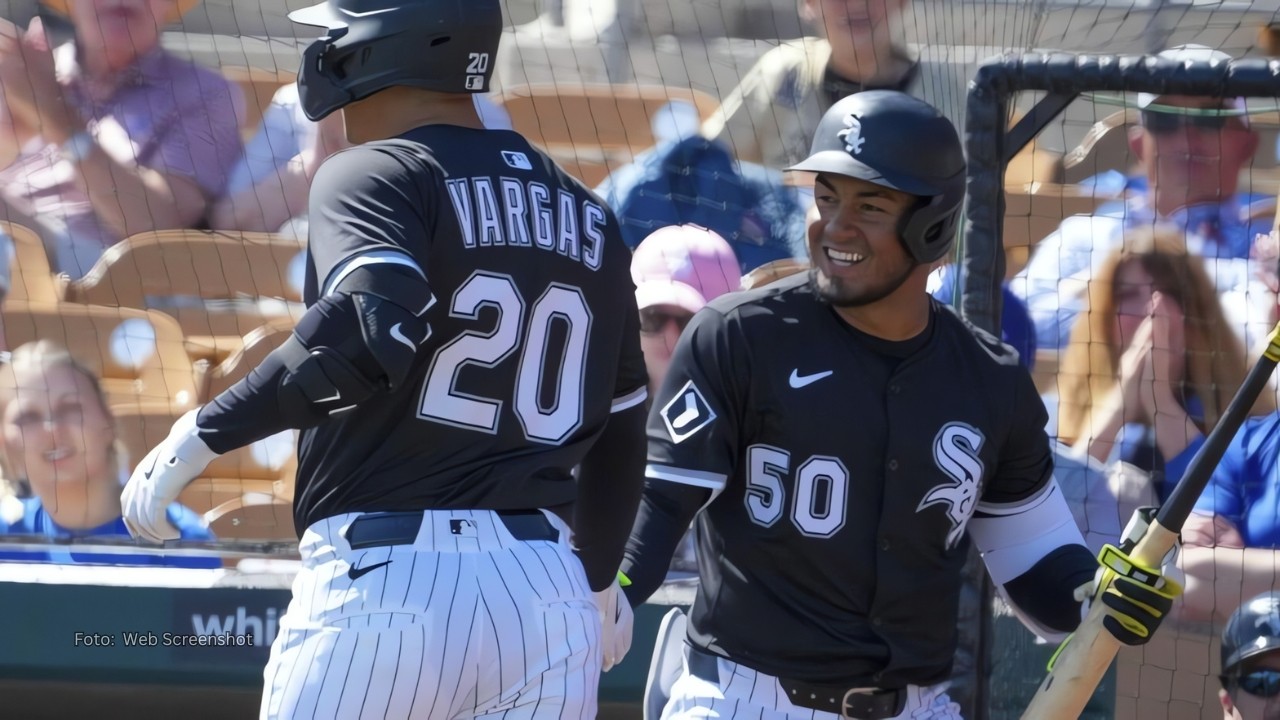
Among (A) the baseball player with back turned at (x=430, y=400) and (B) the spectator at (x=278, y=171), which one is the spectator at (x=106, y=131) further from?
(A) the baseball player with back turned at (x=430, y=400)

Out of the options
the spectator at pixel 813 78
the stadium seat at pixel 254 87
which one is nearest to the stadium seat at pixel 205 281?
the stadium seat at pixel 254 87

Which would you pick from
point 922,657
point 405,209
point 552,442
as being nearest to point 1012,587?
point 922,657

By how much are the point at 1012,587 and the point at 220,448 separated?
1.37 metres

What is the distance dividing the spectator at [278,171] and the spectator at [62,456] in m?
0.61

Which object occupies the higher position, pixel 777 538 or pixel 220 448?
pixel 220 448

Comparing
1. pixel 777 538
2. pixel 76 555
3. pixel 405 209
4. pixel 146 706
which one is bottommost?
pixel 146 706

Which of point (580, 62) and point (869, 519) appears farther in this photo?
point (580, 62)

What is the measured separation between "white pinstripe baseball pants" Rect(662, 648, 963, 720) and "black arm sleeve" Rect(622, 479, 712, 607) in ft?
0.56

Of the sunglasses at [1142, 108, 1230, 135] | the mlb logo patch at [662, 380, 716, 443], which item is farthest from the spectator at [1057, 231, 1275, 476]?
the mlb logo patch at [662, 380, 716, 443]

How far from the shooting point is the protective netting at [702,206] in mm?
3617

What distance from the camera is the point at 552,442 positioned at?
2082 mm

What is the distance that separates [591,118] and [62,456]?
5.66 ft

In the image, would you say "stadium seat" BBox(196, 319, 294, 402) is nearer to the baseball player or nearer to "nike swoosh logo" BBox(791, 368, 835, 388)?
the baseball player

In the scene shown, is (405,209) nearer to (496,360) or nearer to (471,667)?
(496,360)
